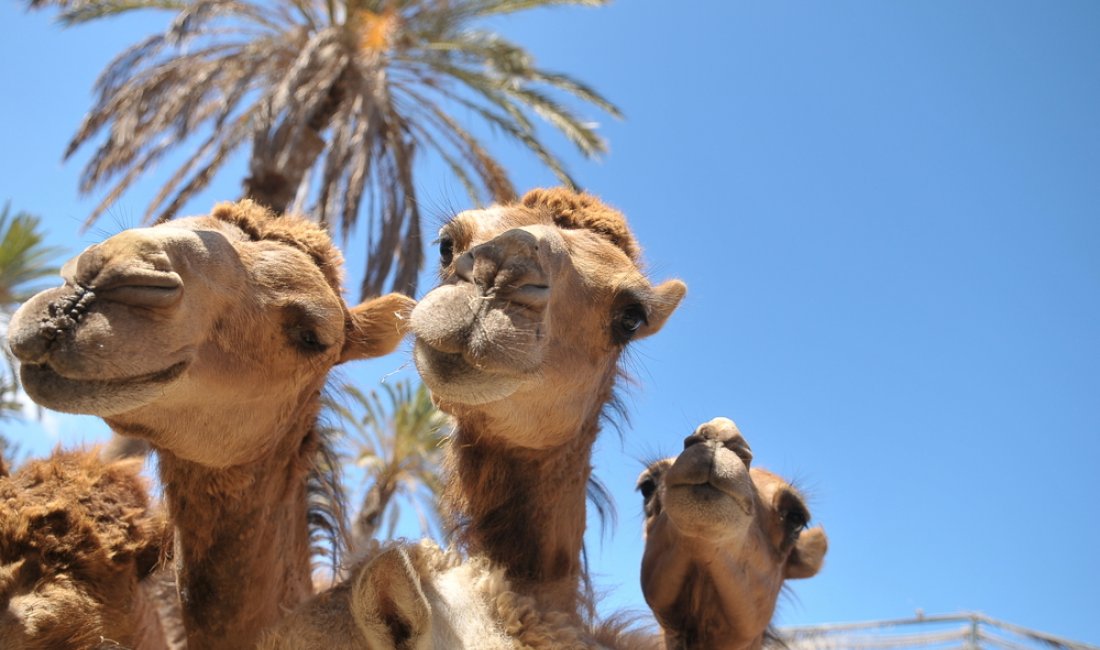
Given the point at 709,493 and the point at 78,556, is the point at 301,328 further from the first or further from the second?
the point at 709,493

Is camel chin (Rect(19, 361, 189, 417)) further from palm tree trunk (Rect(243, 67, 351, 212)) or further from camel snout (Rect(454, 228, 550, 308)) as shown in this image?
palm tree trunk (Rect(243, 67, 351, 212))

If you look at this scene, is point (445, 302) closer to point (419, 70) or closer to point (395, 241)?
point (395, 241)

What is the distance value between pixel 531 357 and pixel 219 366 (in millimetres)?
1156

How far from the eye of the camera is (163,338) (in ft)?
9.46

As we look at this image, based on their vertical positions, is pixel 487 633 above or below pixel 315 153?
below

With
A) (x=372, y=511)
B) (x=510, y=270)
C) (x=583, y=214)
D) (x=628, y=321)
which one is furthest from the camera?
(x=372, y=511)

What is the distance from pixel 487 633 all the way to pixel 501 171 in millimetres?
12373

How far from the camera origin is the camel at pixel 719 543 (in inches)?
139

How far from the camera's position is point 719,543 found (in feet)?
12.3

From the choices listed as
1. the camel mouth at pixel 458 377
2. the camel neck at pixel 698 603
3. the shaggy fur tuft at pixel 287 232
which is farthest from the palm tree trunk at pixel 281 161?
the camel mouth at pixel 458 377

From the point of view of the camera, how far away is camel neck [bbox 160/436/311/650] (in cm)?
345

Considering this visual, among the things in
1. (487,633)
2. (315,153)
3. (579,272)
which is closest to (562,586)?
(487,633)

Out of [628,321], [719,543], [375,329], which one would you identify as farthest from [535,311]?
[719,543]

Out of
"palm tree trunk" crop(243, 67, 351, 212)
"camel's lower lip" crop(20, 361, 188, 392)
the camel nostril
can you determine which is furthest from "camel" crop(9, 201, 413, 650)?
"palm tree trunk" crop(243, 67, 351, 212)
